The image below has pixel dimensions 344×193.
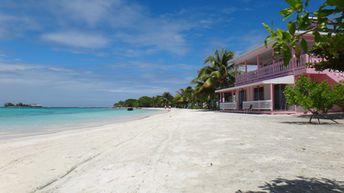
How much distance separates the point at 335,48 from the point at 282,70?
20423mm

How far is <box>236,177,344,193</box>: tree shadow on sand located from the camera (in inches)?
137

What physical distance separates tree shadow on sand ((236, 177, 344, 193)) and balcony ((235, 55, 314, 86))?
12978mm

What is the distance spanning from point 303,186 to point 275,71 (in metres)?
20.0

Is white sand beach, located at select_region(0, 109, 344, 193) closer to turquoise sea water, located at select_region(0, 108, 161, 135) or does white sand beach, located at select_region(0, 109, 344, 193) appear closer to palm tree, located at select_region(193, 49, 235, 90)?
turquoise sea water, located at select_region(0, 108, 161, 135)

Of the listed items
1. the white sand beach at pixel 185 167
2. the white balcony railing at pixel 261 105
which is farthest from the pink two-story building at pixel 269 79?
the white sand beach at pixel 185 167

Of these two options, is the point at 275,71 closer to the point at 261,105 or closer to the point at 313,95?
the point at 261,105

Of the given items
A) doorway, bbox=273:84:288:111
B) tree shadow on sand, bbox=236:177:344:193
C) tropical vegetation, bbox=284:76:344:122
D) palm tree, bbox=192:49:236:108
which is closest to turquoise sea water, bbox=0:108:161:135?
palm tree, bbox=192:49:236:108

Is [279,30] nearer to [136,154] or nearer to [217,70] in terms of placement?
[136,154]

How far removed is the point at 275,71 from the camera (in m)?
22.3

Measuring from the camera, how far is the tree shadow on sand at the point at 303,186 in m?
3.48

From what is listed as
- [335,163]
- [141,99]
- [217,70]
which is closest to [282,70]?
[217,70]

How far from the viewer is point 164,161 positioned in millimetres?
5316

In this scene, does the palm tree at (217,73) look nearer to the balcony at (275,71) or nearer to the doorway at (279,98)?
the balcony at (275,71)

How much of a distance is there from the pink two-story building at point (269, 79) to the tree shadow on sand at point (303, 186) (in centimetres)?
1271
